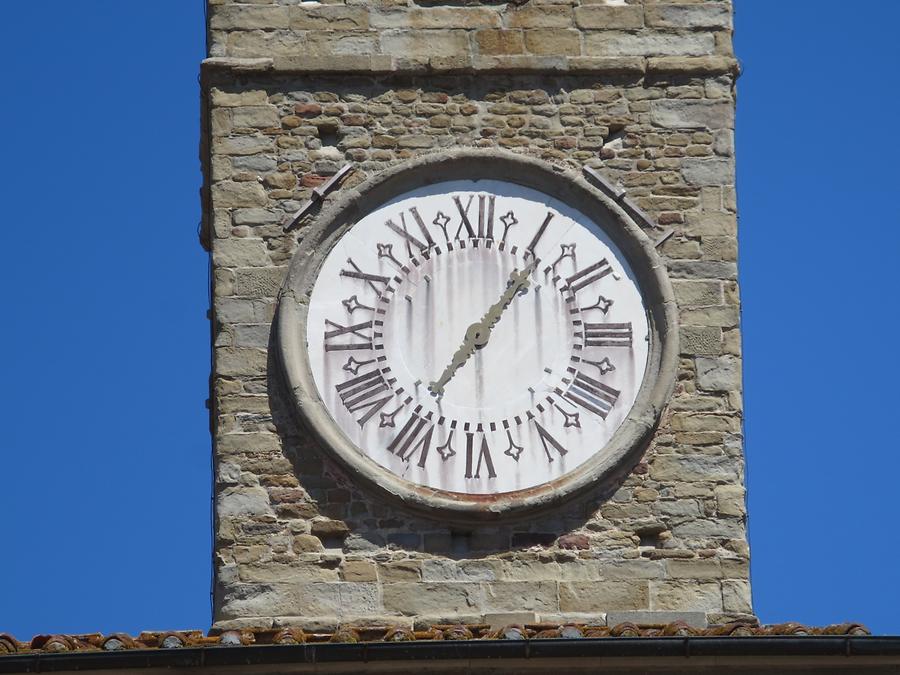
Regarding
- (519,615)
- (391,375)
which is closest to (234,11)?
(391,375)

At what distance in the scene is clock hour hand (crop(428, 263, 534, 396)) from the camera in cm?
A: 2069

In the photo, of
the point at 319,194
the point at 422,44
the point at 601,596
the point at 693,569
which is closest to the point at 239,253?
the point at 319,194

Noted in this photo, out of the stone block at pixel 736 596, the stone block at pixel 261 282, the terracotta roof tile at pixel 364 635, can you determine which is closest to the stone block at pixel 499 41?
the stone block at pixel 261 282

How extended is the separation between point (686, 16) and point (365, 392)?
2895 mm

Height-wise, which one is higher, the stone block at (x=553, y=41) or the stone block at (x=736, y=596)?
the stone block at (x=553, y=41)

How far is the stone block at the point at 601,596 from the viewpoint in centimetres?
2023

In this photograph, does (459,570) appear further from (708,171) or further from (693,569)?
(708,171)

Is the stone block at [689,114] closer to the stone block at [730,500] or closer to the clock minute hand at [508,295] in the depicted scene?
the clock minute hand at [508,295]

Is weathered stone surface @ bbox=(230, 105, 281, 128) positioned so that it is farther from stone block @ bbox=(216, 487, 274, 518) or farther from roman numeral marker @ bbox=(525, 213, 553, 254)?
stone block @ bbox=(216, 487, 274, 518)

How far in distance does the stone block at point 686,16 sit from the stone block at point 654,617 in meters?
3.45

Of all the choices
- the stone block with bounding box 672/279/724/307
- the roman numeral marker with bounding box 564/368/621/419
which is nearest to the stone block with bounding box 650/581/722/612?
the roman numeral marker with bounding box 564/368/621/419

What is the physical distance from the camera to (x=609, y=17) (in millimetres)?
21734

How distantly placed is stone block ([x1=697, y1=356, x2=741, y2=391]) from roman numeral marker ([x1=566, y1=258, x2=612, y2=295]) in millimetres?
690

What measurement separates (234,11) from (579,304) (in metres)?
2.56
